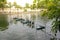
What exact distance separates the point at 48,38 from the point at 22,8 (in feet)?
265

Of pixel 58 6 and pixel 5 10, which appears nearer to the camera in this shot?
pixel 58 6

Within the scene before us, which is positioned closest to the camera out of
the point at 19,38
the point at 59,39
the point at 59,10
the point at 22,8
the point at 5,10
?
the point at 59,10

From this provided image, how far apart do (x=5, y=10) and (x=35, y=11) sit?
17.9 metres

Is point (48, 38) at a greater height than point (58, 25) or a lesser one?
lesser

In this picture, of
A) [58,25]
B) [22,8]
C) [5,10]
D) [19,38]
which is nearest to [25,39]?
[19,38]

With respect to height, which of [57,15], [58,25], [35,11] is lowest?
[35,11]

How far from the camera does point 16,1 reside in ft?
357

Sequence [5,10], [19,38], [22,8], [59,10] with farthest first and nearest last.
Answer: [22,8]
[5,10]
[19,38]
[59,10]

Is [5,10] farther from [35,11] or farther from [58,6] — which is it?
[58,6]

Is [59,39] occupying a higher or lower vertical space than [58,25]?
lower

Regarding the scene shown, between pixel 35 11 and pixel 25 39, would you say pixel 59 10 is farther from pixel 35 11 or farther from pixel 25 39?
pixel 35 11

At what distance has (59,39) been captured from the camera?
23297 mm

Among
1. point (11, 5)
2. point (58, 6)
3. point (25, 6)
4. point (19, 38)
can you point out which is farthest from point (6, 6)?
point (58, 6)

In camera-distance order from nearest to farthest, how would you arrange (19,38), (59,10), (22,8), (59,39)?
(59,10)
(59,39)
(19,38)
(22,8)
